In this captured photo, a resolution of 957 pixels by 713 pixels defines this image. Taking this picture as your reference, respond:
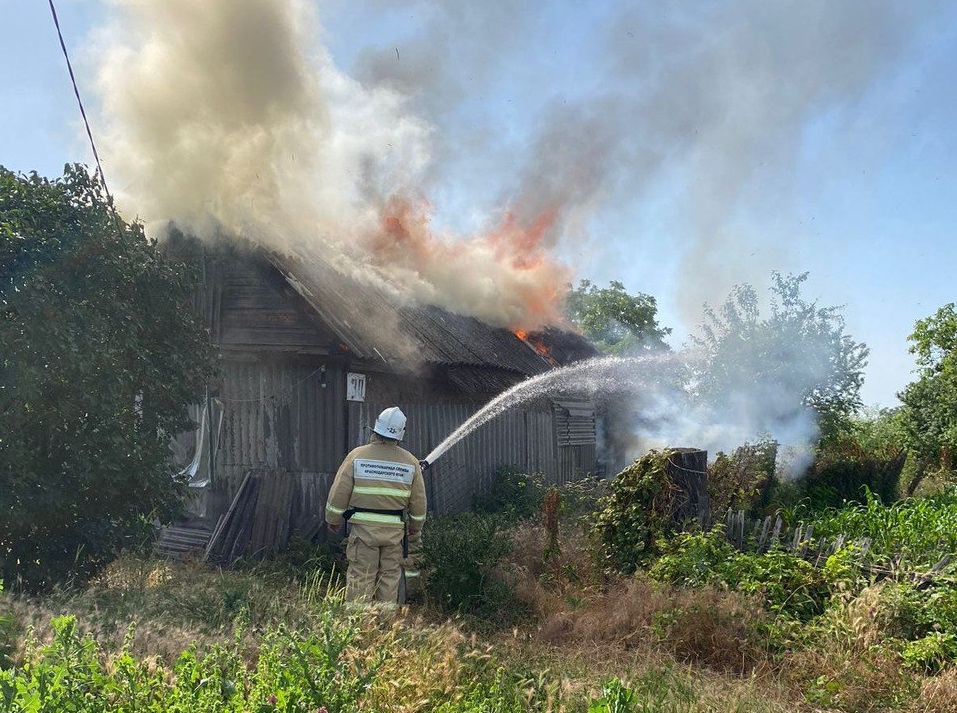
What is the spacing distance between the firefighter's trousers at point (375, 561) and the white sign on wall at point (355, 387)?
3897 millimetres

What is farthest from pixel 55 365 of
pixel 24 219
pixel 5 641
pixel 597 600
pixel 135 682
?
pixel 597 600

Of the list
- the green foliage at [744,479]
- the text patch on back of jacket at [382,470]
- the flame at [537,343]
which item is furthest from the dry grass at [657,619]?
the flame at [537,343]

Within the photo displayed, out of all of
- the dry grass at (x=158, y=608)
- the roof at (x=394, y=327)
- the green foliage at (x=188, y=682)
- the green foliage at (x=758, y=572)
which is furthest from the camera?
the roof at (x=394, y=327)

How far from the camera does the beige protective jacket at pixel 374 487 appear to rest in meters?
6.80

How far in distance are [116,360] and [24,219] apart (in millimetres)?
1273

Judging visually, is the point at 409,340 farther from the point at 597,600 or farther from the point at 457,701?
A: the point at 457,701

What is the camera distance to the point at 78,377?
633 centimetres

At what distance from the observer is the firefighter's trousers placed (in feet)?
22.2

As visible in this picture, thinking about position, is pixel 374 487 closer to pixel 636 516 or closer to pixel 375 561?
pixel 375 561

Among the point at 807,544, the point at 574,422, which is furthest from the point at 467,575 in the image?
the point at 574,422

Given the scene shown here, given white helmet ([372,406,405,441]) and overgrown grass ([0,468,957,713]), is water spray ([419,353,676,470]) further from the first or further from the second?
white helmet ([372,406,405,441])

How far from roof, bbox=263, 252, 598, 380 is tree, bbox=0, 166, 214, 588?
3.14 metres

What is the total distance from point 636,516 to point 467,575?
1.87 metres

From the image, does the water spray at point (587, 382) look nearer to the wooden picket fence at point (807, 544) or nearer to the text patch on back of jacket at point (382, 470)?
the wooden picket fence at point (807, 544)
